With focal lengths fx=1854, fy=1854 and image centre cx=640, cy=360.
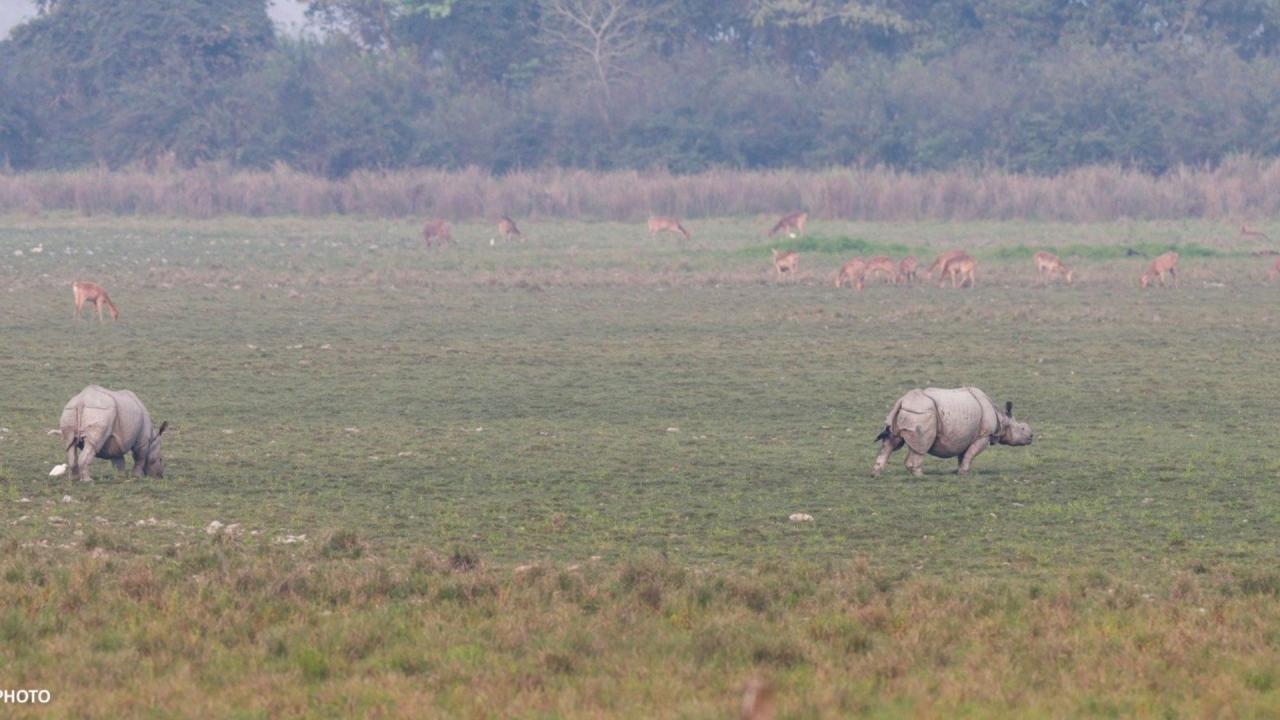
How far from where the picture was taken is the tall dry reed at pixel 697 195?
45594mm

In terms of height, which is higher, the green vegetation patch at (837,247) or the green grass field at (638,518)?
the green grass field at (638,518)

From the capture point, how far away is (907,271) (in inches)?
1184

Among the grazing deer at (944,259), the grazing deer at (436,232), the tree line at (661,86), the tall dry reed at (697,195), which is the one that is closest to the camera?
the grazing deer at (944,259)

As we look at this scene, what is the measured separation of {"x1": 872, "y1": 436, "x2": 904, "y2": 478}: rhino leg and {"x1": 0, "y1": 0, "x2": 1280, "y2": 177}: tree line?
43531mm

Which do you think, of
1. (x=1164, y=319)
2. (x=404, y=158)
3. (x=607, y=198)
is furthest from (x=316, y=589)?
(x=404, y=158)

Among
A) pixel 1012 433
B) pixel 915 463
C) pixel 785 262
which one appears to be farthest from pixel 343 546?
pixel 785 262

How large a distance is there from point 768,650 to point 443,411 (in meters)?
8.74

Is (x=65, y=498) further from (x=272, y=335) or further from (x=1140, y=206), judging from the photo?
(x=1140, y=206)

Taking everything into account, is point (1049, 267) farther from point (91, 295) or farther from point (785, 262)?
point (91, 295)

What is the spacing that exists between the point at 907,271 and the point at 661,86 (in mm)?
33085

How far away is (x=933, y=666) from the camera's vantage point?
7.65m

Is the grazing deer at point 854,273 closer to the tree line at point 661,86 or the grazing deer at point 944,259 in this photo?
the grazing deer at point 944,259

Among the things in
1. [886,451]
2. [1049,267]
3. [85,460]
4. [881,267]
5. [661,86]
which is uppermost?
[661,86]

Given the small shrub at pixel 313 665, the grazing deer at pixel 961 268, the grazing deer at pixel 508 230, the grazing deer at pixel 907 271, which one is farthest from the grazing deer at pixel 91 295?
the grazing deer at pixel 508 230
